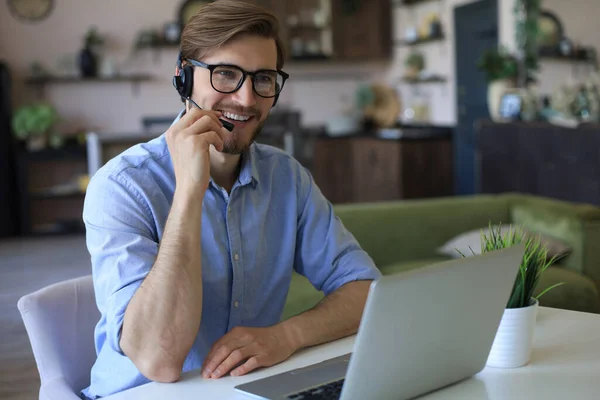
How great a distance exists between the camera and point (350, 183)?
7.91 m

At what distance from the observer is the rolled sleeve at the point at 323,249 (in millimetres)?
1708

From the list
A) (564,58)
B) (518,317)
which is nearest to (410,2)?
(564,58)

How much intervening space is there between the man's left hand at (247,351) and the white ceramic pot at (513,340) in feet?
1.17

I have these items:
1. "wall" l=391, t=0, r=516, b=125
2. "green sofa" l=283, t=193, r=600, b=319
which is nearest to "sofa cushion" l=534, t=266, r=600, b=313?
"green sofa" l=283, t=193, r=600, b=319

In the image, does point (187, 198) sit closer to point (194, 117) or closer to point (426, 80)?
point (194, 117)

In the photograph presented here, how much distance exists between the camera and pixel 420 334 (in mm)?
1064

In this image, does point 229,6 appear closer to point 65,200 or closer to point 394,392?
point 394,392

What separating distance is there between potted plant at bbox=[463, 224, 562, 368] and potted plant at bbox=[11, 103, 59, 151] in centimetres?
657

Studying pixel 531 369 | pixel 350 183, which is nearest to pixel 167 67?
pixel 350 183

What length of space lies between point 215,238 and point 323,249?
0.91 feet

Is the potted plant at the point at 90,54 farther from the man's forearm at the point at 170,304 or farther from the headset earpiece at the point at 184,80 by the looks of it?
the man's forearm at the point at 170,304

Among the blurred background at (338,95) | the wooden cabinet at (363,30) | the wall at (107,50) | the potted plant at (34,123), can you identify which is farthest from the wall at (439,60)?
the potted plant at (34,123)

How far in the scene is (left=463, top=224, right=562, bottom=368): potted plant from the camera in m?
1.29

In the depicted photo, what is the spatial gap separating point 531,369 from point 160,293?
2.08 feet
